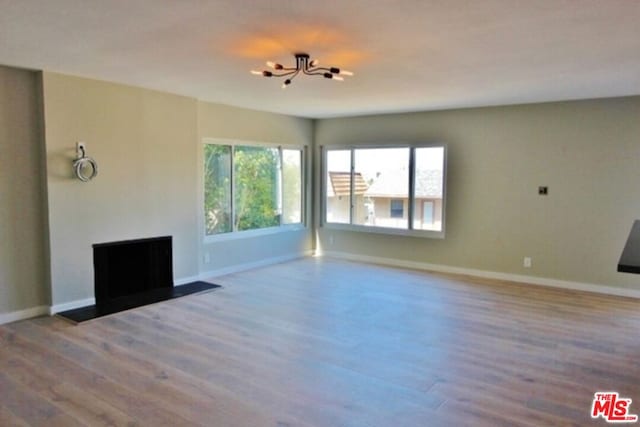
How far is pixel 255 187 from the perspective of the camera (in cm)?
670

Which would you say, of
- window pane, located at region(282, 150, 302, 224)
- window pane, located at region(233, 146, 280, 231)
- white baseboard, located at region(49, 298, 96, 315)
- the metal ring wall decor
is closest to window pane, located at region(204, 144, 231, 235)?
window pane, located at region(233, 146, 280, 231)

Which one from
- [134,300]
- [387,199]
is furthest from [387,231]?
[134,300]

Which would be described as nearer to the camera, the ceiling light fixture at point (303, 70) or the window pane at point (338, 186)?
the ceiling light fixture at point (303, 70)

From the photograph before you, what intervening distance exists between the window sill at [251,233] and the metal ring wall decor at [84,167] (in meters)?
1.76

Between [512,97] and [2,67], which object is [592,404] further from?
[2,67]

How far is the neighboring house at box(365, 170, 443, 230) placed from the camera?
6.57 m

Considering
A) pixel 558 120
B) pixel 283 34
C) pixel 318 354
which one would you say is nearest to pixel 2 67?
pixel 283 34

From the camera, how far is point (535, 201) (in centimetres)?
579

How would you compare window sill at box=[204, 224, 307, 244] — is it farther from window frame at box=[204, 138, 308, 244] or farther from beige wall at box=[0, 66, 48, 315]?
beige wall at box=[0, 66, 48, 315]

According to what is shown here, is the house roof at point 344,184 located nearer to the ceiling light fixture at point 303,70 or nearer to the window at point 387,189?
the window at point 387,189

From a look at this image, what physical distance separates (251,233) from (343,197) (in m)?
1.81

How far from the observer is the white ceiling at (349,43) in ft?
8.14

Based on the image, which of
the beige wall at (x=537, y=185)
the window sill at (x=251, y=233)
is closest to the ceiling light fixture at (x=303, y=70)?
the window sill at (x=251, y=233)

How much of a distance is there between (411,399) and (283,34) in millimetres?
2549
